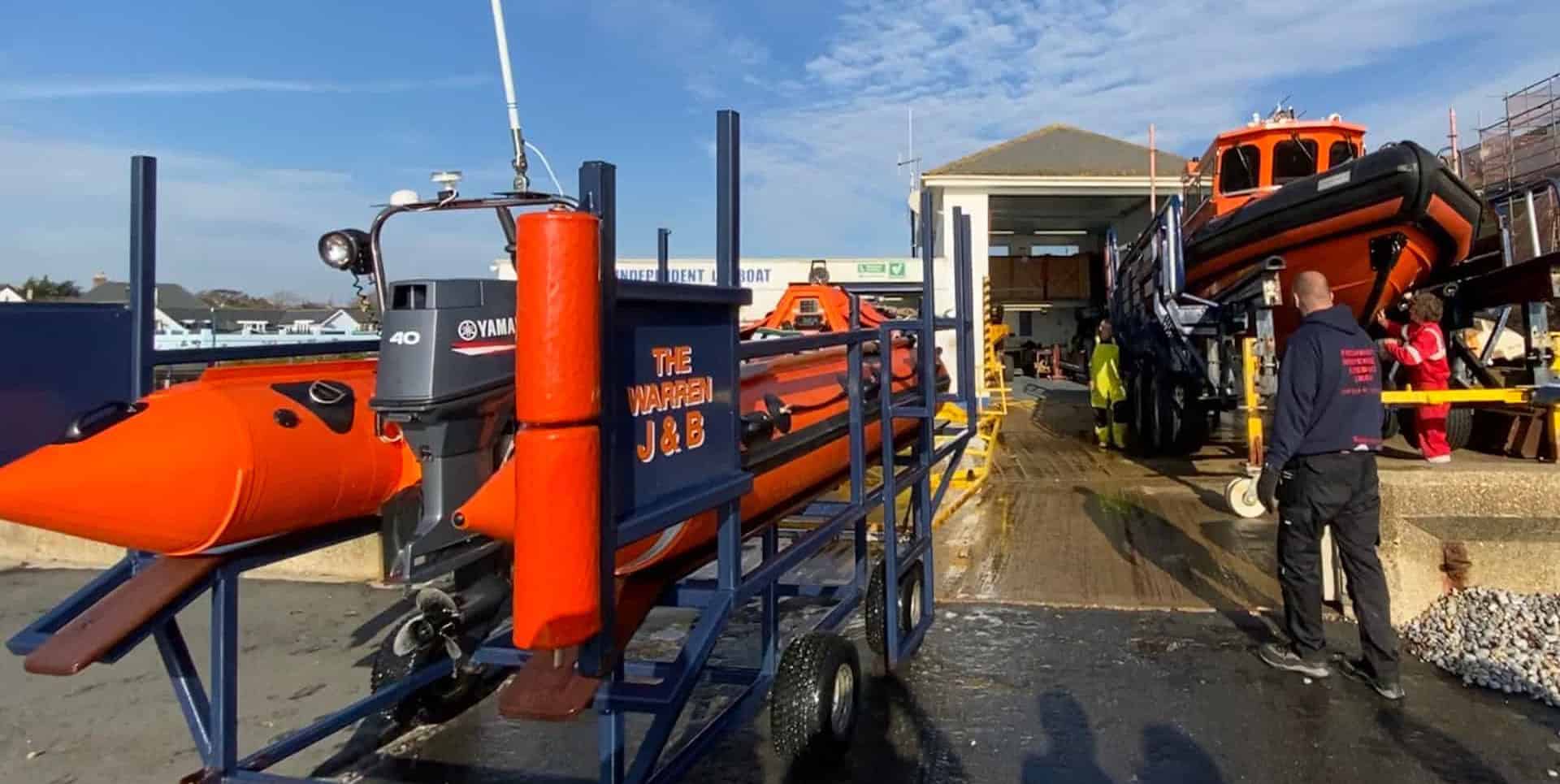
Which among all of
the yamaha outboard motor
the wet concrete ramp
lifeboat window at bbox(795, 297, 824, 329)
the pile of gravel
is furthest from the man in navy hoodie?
the yamaha outboard motor

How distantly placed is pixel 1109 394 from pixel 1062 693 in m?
8.37

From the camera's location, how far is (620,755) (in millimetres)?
2791

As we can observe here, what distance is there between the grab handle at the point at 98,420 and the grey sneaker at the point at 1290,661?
4.41 metres

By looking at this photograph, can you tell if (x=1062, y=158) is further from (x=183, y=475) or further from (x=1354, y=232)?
(x=183, y=475)

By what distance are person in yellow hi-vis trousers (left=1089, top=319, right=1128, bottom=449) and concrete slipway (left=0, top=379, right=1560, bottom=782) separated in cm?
528

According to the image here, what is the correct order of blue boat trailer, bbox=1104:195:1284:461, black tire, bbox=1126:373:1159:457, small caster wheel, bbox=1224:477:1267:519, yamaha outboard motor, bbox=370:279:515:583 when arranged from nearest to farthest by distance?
yamaha outboard motor, bbox=370:279:515:583 → small caster wheel, bbox=1224:477:1267:519 → blue boat trailer, bbox=1104:195:1284:461 → black tire, bbox=1126:373:1159:457

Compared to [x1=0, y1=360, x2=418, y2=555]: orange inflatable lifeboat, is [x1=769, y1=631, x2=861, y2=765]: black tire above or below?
below

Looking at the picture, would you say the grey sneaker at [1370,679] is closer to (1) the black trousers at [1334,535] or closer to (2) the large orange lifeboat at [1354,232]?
(1) the black trousers at [1334,535]

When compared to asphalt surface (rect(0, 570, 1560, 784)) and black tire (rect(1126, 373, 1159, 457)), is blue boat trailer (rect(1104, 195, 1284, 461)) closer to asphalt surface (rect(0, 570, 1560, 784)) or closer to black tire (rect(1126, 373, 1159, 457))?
black tire (rect(1126, 373, 1159, 457))

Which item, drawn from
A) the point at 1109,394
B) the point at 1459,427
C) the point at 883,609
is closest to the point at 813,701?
the point at 883,609

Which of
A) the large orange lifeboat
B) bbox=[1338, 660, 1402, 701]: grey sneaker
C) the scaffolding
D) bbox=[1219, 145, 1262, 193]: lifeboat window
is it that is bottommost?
bbox=[1338, 660, 1402, 701]: grey sneaker

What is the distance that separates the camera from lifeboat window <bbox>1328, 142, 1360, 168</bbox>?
10.2m

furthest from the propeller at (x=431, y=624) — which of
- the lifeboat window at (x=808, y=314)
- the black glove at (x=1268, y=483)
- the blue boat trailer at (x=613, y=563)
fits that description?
the black glove at (x=1268, y=483)

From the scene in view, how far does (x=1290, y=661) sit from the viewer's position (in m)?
4.54
